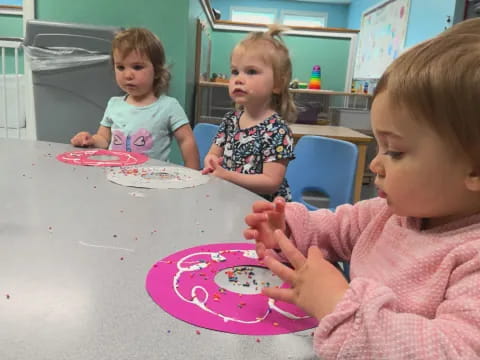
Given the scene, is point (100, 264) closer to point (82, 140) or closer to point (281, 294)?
point (281, 294)

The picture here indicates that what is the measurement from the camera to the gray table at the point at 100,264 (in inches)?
14.4

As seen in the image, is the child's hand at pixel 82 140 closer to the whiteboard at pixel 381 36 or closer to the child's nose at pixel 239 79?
the child's nose at pixel 239 79

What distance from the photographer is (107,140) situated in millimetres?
1608

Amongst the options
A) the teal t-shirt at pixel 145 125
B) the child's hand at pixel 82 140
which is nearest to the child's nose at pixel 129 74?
the teal t-shirt at pixel 145 125

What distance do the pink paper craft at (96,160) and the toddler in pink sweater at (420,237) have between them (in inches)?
29.2

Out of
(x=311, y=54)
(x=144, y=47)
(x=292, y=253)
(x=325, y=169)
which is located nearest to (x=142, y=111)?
(x=144, y=47)

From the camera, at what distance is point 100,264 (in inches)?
20.4

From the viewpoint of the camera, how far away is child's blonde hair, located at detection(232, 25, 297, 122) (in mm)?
1220

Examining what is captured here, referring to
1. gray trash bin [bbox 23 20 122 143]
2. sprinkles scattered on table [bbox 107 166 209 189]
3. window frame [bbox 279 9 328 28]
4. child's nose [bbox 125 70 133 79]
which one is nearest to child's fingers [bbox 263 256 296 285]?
sprinkles scattered on table [bbox 107 166 209 189]

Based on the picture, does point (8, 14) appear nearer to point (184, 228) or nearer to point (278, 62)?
point (278, 62)

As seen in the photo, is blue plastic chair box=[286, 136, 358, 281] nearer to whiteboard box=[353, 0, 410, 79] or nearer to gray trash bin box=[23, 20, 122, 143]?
gray trash bin box=[23, 20, 122, 143]

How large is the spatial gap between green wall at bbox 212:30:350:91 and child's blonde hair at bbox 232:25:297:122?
2931 millimetres

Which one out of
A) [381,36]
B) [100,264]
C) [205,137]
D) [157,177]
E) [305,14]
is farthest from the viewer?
[305,14]

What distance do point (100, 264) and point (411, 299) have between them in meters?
0.34
